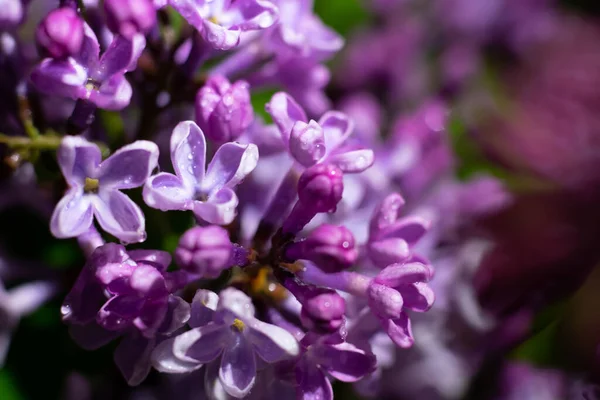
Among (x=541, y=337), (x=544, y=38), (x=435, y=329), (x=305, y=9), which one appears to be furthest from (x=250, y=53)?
(x=544, y=38)

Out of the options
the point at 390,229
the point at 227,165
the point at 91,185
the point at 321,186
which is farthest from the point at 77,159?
the point at 390,229

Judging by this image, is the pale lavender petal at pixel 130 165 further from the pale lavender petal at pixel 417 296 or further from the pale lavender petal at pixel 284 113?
the pale lavender petal at pixel 417 296

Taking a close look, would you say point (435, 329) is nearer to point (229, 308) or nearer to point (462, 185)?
point (462, 185)

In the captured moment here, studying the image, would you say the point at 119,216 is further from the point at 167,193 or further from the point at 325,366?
the point at 325,366

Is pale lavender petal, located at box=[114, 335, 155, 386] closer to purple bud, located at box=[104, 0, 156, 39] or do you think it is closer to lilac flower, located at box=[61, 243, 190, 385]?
lilac flower, located at box=[61, 243, 190, 385]

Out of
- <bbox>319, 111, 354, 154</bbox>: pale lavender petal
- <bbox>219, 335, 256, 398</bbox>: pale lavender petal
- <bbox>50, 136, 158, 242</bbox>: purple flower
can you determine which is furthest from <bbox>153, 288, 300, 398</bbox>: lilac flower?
<bbox>319, 111, 354, 154</bbox>: pale lavender petal

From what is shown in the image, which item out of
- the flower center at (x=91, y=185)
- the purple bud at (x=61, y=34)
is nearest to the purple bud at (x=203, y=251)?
the flower center at (x=91, y=185)

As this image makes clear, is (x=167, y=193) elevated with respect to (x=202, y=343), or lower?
elevated
